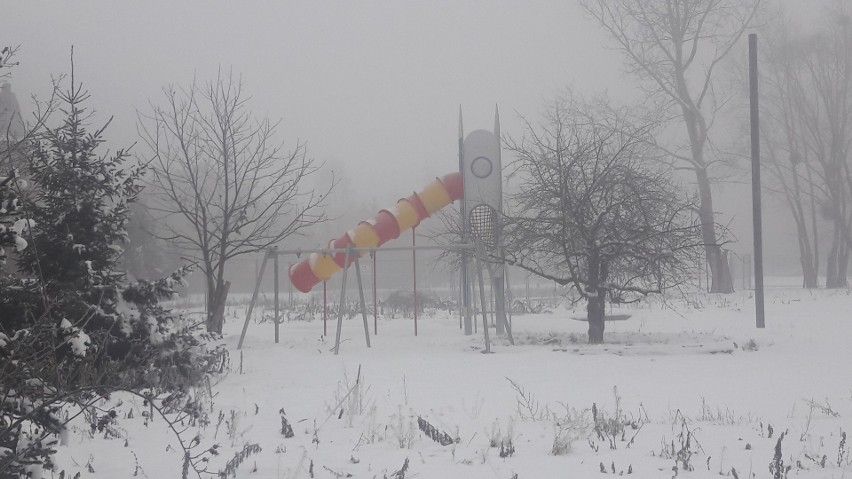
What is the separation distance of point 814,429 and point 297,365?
6391 mm

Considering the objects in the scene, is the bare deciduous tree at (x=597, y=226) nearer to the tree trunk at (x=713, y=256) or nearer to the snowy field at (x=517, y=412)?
the snowy field at (x=517, y=412)

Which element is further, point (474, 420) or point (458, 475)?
point (474, 420)

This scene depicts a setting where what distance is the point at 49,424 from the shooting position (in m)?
3.73

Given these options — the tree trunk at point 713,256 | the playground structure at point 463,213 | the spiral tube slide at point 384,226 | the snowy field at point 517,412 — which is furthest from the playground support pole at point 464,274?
the tree trunk at point 713,256

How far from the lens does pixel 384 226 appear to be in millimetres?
14352

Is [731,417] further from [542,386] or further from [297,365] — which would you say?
[297,365]

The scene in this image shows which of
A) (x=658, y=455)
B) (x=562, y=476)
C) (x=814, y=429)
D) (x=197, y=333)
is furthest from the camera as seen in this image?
(x=197, y=333)

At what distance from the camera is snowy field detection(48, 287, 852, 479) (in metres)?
4.32

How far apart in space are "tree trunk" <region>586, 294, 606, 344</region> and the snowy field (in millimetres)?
287

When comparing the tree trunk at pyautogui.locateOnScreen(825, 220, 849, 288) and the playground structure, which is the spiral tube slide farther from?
the tree trunk at pyautogui.locateOnScreen(825, 220, 849, 288)

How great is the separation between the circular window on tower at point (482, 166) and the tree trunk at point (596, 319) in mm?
3942

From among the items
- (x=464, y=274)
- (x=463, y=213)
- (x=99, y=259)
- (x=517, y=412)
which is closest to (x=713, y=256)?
(x=464, y=274)

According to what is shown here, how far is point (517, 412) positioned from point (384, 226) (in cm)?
863

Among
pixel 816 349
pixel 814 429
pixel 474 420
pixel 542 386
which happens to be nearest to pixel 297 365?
pixel 542 386
